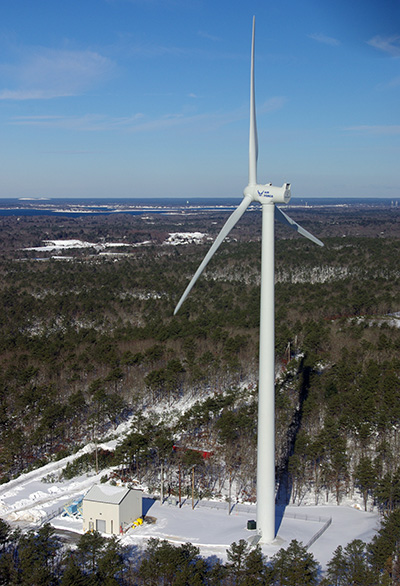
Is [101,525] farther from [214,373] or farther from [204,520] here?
[214,373]

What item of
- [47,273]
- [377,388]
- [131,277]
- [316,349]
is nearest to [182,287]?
[131,277]

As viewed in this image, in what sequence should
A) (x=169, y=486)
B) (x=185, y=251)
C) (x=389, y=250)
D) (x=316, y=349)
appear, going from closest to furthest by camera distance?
(x=169, y=486) < (x=316, y=349) < (x=389, y=250) < (x=185, y=251)

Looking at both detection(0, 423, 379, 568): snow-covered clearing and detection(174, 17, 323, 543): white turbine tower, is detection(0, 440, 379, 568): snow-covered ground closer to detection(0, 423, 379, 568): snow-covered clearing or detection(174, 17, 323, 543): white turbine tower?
detection(0, 423, 379, 568): snow-covered clearing

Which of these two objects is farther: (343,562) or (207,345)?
(207,345)

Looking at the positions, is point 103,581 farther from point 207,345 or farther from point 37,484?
point 207,345

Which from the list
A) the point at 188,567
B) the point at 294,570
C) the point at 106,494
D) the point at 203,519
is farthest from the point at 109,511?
the point at 294,570

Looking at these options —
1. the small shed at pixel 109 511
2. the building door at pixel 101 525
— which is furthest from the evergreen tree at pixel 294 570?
the building door at pixel 101 525
